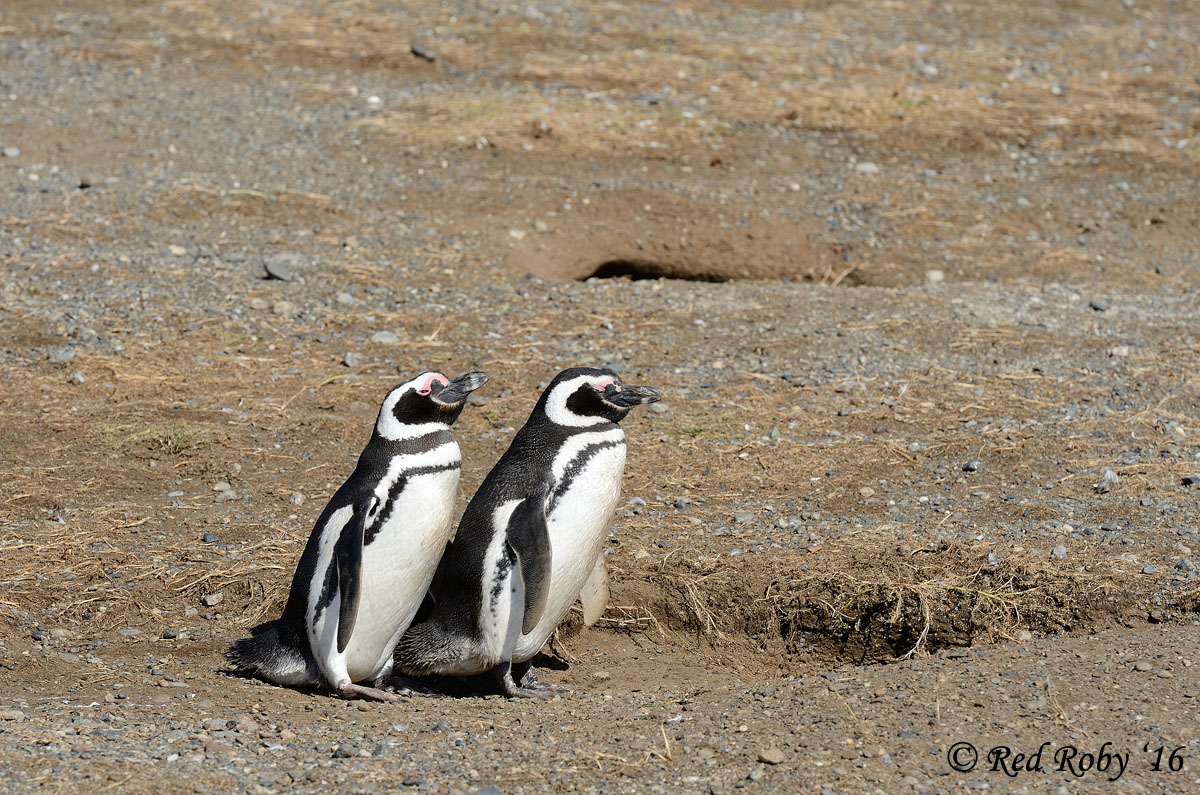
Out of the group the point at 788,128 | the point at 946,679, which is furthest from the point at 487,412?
the point at 788,128

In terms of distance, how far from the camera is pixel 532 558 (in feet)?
13.1

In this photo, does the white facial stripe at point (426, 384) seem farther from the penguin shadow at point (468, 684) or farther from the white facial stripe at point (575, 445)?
the penguin shadow at point (468, 684)

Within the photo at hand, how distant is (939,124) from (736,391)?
198 inches

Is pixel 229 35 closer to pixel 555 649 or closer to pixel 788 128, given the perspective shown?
pixel 788 128

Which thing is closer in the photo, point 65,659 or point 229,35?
point 65,659

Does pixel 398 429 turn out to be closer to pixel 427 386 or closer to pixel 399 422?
pixel 399 422

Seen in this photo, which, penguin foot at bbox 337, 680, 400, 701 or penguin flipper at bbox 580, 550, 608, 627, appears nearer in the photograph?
penguin foot at bbox 337, 680, 400, 701

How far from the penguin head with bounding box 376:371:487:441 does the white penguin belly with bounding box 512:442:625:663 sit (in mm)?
481

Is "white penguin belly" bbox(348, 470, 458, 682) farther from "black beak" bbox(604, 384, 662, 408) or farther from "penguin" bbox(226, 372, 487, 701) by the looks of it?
"black beak" bbox(604, 384, 662, 408)

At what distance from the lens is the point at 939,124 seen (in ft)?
34.0

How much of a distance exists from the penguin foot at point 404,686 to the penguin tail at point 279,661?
284 mm

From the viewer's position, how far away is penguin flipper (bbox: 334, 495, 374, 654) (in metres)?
3.87

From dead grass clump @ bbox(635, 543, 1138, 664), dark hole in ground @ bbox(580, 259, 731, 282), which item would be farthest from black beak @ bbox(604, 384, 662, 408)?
dark hole in ground @ bbox(580, 259, 731, 282)

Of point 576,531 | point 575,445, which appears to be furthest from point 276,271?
point 576,531
